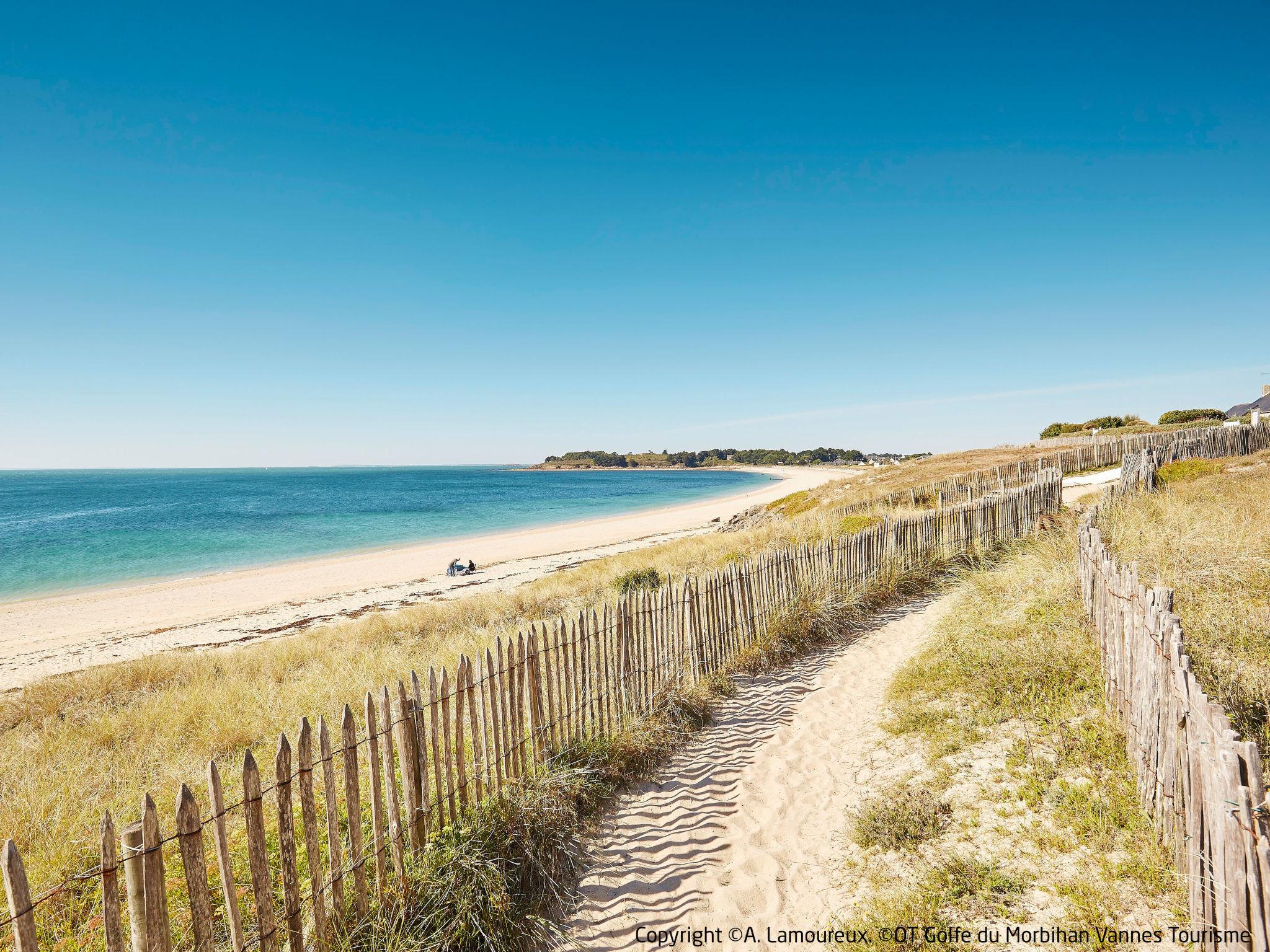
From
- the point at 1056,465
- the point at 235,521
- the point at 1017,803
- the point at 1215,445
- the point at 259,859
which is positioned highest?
the point at 1215,445

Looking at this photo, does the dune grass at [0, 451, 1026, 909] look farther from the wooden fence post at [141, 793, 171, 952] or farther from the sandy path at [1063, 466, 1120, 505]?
the sandy path at [1063, 466, 1120, 505]

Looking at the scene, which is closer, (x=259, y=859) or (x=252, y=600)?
(x=259, y=859)

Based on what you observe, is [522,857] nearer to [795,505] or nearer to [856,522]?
[856,522]

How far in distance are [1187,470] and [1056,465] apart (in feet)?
40.3

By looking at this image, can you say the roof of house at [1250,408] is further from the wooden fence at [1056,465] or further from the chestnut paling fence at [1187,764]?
the chestnut paling fence at [1187,764]

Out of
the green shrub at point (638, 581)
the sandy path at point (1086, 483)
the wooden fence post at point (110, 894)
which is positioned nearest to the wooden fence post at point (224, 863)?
the wooden fence post at point (110, 894)

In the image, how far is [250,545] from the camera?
1353 inches

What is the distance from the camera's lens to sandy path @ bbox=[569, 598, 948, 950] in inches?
150

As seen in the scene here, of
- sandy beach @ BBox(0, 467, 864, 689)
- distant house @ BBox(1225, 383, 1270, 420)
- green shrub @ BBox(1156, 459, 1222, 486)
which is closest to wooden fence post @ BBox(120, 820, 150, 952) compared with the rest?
sandy beach @ BBox(0, 467, 864, 689)

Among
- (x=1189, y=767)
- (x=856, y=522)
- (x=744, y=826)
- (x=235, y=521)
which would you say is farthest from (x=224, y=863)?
(x=235, y=521)

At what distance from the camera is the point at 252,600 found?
20.2m

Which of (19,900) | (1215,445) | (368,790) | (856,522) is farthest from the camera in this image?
(1215,445)

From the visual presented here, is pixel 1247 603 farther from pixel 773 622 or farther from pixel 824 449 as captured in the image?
pixel 824 449

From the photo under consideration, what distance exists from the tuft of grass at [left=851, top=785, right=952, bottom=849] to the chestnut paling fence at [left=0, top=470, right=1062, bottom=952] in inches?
95.7
